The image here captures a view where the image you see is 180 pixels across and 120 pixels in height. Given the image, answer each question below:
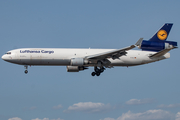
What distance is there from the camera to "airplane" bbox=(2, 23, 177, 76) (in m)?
47.1

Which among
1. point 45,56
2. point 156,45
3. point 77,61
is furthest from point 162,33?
point 45,56

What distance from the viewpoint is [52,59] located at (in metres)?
47.7

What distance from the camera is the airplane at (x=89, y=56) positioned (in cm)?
4713

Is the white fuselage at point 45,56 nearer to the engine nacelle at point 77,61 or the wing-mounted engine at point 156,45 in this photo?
the engine nacelle at point 77,61

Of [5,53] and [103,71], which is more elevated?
[5,53]

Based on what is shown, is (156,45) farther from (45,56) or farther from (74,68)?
(45,56)

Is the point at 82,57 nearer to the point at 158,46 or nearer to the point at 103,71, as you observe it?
the point at 103,71

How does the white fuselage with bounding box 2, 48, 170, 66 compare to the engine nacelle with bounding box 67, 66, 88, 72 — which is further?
the engine nacelle with bounding box 67, 66, 88, 72

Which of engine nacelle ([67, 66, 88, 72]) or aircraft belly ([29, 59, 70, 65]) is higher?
aircraft belly ([29, 59, 70, 65])

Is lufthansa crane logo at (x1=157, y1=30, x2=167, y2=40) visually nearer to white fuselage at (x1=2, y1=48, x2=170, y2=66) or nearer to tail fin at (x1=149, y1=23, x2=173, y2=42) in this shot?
tail fin at (x1=149, y1=23, x2=173, y2=42)

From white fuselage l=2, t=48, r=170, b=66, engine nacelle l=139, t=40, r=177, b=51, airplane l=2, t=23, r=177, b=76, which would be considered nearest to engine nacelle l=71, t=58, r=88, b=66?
airplane l=2, t=23, r=177, b=76

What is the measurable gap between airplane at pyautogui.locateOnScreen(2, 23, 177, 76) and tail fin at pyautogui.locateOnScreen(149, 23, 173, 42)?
0.66 metres

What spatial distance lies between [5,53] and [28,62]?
169 inches

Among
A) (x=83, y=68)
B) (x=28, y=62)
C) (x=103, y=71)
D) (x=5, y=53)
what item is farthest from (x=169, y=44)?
(x=5, y=53)
